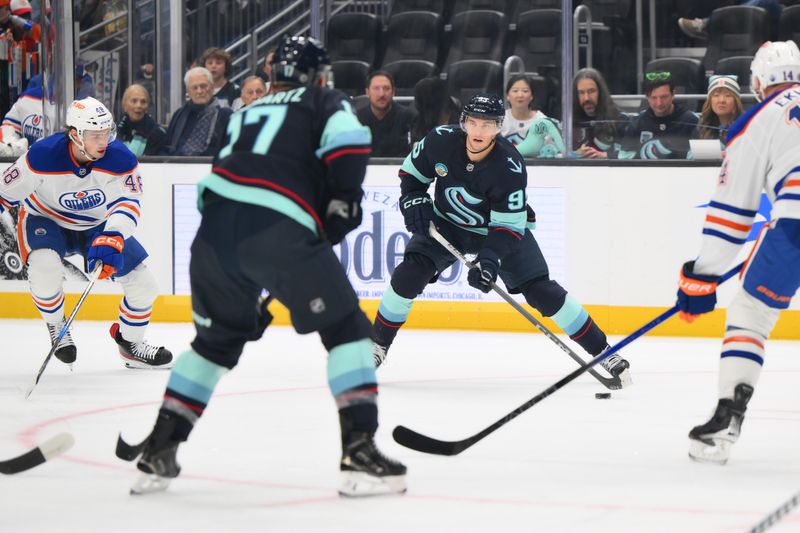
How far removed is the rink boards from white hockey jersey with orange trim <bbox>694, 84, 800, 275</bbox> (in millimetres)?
2778

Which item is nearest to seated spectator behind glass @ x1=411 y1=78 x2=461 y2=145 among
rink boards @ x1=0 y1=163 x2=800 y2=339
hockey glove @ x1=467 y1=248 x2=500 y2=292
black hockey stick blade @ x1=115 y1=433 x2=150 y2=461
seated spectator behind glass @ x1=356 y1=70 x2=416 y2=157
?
seated spectator behind glass @ x1=356 y1=70 x2=416 y2=157

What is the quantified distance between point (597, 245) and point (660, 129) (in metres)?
0.64

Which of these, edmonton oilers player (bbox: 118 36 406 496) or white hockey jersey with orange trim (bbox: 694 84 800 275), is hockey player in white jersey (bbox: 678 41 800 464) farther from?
edmonton oilers player (bbox: 118 36 406 496)

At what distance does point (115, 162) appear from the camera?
5062mm

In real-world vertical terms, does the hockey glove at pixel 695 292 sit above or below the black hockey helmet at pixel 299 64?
below

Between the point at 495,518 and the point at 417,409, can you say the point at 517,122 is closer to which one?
the point at 417,409

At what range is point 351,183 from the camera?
9.34 ft

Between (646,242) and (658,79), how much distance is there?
84cm

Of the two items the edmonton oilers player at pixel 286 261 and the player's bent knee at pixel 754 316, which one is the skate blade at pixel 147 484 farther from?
the player's bent knee at pixel 754 316

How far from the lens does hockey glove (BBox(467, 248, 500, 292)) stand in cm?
443

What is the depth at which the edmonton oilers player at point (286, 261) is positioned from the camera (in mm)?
2818

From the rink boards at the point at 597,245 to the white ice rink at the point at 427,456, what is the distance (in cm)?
49

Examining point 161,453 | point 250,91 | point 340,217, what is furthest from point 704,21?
point 161,453

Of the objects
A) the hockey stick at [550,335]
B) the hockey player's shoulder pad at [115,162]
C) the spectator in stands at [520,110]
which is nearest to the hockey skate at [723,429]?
the hockey stick at [550,335]
